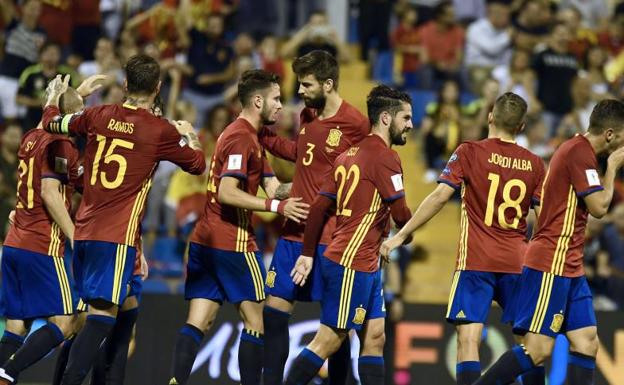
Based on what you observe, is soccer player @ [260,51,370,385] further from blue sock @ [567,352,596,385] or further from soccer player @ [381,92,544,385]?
blue sock @ [567,352,596,385]

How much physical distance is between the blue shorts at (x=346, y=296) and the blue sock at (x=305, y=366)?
0.88 ft

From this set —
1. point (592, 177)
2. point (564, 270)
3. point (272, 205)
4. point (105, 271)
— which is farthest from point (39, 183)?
point (592, 177)

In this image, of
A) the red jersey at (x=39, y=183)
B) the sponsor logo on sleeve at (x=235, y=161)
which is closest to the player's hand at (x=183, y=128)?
the sponsor logo on sleeve at (x=235, y=161)

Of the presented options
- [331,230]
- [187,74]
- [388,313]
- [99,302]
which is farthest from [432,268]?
[99,302]

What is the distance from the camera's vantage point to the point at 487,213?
942 centimetres

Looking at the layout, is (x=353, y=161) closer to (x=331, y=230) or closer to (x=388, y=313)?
(x=331, y=230)

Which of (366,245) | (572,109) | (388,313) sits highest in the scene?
(572,109)

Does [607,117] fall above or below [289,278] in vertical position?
above

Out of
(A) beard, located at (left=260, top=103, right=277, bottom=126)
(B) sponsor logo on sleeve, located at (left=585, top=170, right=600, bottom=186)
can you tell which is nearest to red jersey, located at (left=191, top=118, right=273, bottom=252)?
(A) beard, located at (left=260, top=103, right=277, bottom=126)

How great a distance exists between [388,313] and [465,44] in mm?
7115

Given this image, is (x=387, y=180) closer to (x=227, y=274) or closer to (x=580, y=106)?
(x=227, y=274)

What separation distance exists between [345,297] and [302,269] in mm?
393

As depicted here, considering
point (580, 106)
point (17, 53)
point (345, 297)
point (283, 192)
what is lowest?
point (345, 297)

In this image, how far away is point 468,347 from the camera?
9430mm
